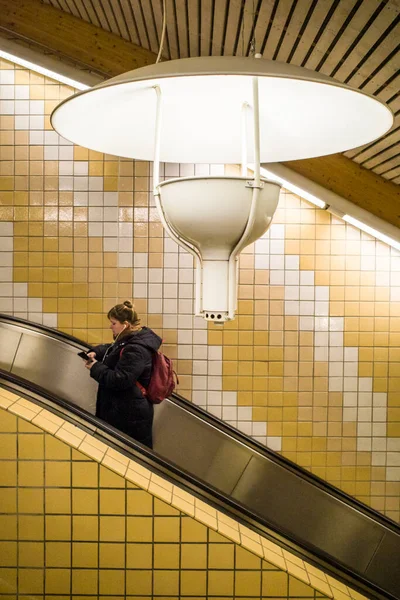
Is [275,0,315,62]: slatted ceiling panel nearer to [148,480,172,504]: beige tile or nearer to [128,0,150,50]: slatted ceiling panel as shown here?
[128,0,150,50]: slatted ceiling panel

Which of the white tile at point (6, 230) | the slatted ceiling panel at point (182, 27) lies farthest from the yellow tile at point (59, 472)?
the white tile at point (6, 230)

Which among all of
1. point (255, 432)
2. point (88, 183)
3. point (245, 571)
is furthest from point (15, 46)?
point (245, 571)

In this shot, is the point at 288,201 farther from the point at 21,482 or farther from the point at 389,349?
the point at 21,482

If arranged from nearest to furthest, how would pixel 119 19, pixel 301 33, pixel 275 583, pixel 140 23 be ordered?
pixel 275 583 < pixel 301 33 < pixel 140 23 < pixel 119 19

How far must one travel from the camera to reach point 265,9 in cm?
224

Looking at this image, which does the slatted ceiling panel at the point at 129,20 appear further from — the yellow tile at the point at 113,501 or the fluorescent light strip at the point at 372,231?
the yellow tile at the point at 113,501

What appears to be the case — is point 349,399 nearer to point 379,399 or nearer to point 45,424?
point 379,399

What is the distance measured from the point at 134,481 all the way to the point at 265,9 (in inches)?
80.6

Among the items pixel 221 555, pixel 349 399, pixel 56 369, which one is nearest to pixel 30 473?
pixel 221 555

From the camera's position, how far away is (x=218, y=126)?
3.96 ft

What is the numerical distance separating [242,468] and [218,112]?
10.9 ft

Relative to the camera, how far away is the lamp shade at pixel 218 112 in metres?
0.88

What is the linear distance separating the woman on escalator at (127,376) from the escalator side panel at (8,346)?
117cm

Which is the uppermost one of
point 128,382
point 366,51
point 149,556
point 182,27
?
point 182,27
